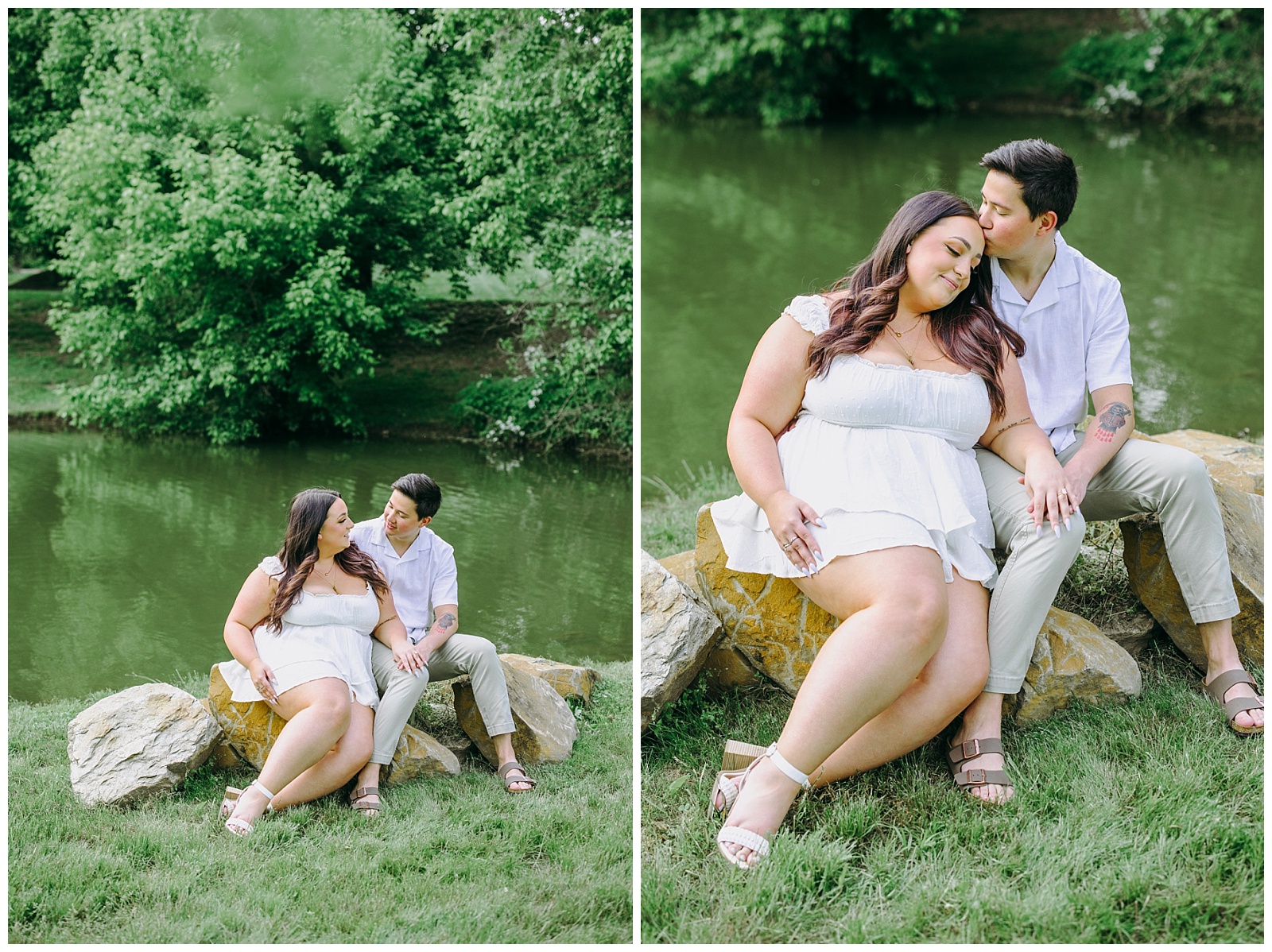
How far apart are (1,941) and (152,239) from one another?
8.70 meters

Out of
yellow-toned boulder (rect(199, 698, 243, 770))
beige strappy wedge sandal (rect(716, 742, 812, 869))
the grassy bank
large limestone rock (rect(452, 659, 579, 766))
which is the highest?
beige strappy wedge sandal (rect(716, 742, 812, 869))

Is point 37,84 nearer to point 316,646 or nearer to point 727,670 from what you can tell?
point 316,646

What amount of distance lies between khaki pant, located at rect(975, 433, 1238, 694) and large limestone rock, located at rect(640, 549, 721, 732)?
72cm

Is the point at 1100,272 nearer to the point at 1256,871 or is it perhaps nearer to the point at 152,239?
the point at 1256,871

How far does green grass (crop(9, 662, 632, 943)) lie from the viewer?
232 centimetres

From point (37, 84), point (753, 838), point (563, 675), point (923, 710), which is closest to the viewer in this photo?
point (753, 838)

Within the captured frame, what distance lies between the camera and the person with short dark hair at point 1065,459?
258 centimetres

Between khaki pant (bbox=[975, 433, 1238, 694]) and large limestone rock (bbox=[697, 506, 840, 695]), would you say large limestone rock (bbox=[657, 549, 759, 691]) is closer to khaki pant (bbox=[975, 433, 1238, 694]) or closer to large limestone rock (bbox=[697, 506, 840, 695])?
large limestone rock (bbox=[697, 506, 840, 695])

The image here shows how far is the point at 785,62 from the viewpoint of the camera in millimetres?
18344

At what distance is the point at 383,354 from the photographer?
37.0ft

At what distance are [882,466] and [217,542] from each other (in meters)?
5.28

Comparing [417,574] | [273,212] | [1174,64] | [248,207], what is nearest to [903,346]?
[417,574]

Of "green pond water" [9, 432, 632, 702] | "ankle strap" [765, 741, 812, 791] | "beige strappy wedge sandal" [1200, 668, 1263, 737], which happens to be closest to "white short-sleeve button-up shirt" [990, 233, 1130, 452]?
"beige strappy wedge sandal" [1200, 668, 1263, 737]

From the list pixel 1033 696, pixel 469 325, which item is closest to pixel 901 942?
pixel 1033 696
